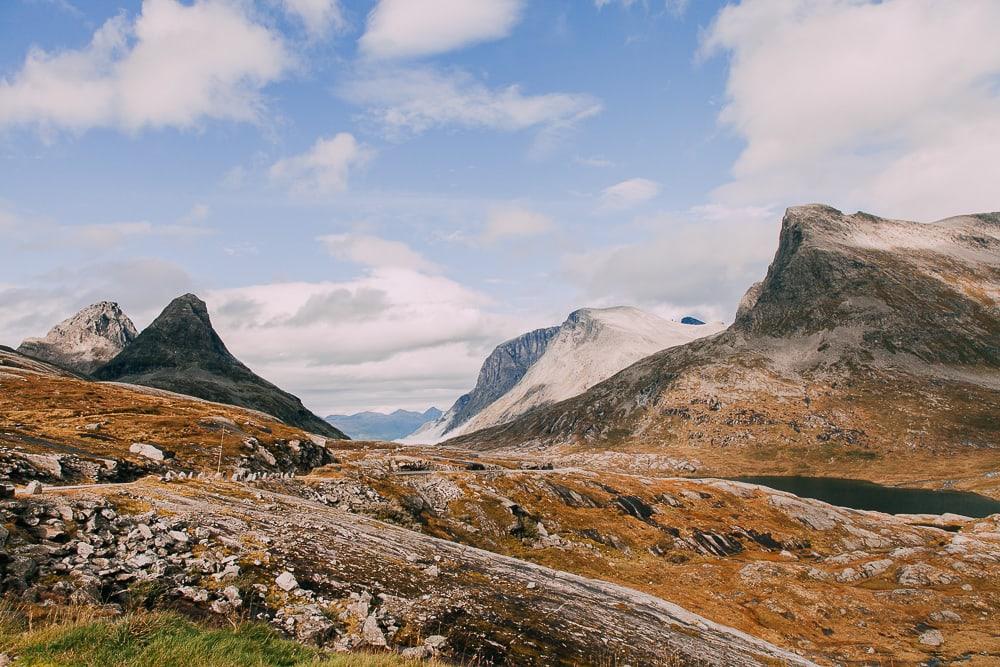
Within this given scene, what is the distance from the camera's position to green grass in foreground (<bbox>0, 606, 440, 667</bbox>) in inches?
388

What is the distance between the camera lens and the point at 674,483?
102 metres

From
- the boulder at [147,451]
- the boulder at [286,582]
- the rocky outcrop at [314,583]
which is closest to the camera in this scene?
the rocky outcrop at [314,583]

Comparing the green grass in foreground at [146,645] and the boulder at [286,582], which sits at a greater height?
the green grass in foreground at [146,645]

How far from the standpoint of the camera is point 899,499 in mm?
166125

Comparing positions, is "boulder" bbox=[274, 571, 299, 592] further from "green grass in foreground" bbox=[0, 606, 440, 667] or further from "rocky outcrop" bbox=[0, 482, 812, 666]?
"green grass in foreground" bbox=[0, 606, 440, 667]

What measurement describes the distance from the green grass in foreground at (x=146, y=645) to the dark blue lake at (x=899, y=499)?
588 feet

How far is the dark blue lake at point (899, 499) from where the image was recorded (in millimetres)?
146875

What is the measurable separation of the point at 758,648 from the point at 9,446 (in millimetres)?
49177

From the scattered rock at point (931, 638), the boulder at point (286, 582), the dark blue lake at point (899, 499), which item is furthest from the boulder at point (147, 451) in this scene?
the dark blue lake at point (899, 499)

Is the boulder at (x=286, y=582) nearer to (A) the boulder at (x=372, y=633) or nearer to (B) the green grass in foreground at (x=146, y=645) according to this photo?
(A) the boulder at (x=372, y=633)

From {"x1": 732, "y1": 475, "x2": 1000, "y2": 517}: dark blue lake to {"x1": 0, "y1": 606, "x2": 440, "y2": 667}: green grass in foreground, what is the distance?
179135mm

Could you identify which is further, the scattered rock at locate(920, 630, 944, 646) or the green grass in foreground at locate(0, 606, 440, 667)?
the scattered rock at locate(920, 630, 944, 646)

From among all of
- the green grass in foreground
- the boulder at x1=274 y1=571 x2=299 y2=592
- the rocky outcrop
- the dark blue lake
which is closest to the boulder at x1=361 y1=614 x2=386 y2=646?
the rocky outcrop

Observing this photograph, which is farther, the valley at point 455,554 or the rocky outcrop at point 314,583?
the valley at point 455,554
